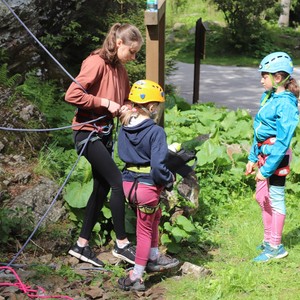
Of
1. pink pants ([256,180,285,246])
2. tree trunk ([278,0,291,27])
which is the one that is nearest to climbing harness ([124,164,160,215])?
pink pants ([256,180,285,246])

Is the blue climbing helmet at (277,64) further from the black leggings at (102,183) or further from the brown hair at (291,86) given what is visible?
the black leggings at (102,183)

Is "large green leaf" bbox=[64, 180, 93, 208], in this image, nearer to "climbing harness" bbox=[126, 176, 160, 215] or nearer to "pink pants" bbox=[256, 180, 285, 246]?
"climbing harness" bbox=[126, 176, 160, 215]

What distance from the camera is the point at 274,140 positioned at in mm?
4250

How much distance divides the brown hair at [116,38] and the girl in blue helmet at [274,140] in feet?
3.23

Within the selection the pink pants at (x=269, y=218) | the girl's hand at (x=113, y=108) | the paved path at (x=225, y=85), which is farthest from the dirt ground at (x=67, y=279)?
the paved path at (x=225, y=85)

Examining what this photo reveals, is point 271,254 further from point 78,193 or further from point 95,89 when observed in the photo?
point 95,89

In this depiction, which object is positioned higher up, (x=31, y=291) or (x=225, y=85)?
(x=31, y=291)

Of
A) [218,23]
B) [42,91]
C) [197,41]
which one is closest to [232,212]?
[42,91]

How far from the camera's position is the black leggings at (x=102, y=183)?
13.5 feet

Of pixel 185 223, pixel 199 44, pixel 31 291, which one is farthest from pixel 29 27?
pixel 31 291

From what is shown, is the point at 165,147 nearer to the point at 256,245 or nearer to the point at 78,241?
the point at 78,241

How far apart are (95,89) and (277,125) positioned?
1.34 m

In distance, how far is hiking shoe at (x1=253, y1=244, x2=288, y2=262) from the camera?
14.6 ft

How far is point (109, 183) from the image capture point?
4164 mm
